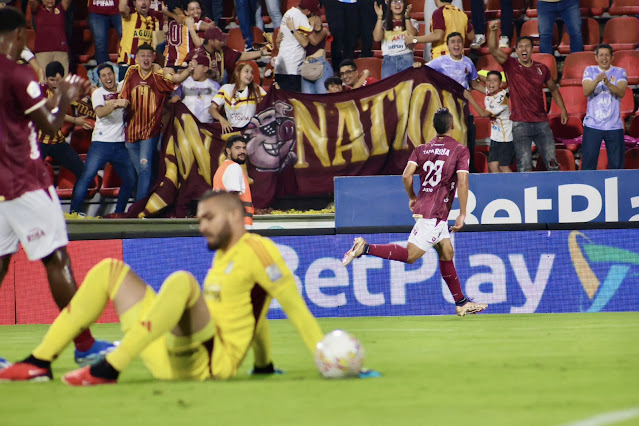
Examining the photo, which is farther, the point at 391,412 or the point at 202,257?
the point at 202,257

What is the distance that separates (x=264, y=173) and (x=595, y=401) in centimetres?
902

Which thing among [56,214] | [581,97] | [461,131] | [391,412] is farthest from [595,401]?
[581,97]

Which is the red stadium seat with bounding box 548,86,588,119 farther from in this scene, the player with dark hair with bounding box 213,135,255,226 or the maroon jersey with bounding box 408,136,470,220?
the player with dark hair with bounding box 213,135,255,226

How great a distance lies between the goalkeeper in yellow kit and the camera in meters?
4.71

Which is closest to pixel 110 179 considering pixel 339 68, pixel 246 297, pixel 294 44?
pixel 294 44

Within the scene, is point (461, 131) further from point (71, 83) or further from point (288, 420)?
point (288, 420)

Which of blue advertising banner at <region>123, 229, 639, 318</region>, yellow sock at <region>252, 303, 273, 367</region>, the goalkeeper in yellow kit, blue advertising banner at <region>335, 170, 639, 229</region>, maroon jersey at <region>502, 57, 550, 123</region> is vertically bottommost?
blue advertising banner at <region>123, 229, 639, 318</region>

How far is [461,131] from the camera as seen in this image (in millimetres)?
12516

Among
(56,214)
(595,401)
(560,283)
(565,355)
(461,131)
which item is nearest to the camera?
(595,401)

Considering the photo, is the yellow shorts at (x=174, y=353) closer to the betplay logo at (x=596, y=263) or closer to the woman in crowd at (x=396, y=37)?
the betplay logo at (x=596, y=263)

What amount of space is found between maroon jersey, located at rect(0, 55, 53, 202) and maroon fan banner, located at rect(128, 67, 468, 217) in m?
7.22

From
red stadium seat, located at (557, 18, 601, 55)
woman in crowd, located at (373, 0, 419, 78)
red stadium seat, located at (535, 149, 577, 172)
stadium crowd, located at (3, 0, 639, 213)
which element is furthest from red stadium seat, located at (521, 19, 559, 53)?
red stadium seat, located at (535, 149, 577, 172)

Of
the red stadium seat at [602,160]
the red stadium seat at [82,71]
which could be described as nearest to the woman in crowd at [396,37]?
the red stadium seat at [602,160]

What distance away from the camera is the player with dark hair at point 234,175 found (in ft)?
35.1
